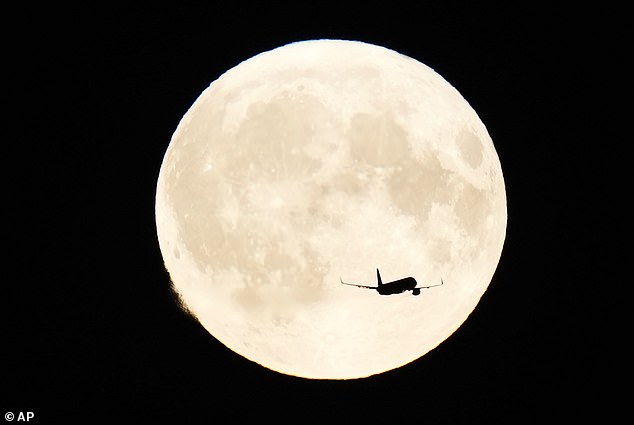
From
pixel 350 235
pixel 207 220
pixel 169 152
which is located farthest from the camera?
pixel 169 152

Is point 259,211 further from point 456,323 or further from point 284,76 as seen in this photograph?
point 456,323

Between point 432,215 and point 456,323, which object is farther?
point 456,323

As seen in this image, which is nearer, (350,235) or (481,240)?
(350,235)

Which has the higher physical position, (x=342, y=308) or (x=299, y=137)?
(x=299, y=137)

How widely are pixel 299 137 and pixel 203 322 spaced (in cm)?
173

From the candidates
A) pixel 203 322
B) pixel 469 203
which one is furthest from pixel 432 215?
pixel 203 322

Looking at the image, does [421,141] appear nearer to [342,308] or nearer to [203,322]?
[342,308]

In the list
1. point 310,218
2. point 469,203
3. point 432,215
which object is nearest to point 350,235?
point 310,218

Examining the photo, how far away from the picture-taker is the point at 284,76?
15.3 feet

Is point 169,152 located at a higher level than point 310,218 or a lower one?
higher

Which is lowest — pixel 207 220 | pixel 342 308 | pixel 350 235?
pixel 342 308

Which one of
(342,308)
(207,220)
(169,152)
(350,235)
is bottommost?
(342,308)

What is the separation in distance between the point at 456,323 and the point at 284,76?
2220mm

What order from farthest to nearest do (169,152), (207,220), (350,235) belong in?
(169,152) < (207,220) < (350,235)
